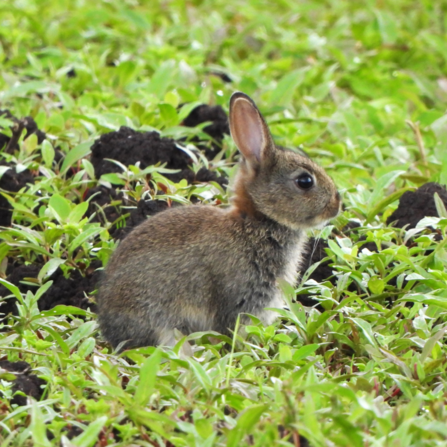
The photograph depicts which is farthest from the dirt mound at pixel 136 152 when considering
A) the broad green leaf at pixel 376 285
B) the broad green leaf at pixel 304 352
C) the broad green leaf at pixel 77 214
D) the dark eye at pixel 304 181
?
the broad green leaf at pixel 304 352

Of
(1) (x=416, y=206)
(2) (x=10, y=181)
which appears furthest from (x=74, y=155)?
(1) (x=416, y=206)

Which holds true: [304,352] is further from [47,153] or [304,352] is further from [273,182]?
[47,153]

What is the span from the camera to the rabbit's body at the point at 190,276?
16.6 ft

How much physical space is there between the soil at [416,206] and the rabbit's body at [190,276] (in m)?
1.16

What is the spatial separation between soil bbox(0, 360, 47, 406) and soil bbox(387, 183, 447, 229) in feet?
9.25

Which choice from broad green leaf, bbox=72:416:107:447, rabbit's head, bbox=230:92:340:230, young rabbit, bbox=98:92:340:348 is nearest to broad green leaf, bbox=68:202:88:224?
young rabbit, bbox=98:92:340:348

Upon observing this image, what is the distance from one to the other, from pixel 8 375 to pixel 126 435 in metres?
0.82

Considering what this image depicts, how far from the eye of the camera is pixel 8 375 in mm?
4289

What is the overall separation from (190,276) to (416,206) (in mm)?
2000

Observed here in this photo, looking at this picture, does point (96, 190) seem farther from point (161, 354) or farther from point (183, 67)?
point (183, 67)

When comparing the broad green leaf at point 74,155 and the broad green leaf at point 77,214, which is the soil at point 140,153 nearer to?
the broad green leaf at point 74,155

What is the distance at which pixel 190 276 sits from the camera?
5.13m

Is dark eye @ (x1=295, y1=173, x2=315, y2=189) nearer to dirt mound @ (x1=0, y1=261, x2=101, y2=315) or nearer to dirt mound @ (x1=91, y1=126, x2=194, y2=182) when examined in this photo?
dirt mound @ (x1=91, y1=126, x2=194, y2=182)

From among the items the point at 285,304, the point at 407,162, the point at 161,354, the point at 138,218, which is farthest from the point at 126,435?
the point at 407,162
